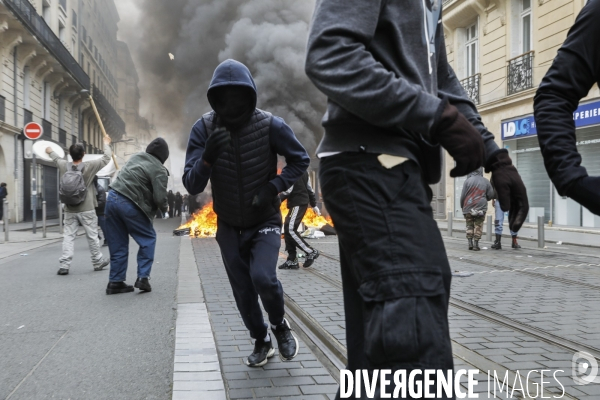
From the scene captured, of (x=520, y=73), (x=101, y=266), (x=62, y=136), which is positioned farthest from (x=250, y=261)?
(x=62, y=136)

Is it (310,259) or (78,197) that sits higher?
(78,197)

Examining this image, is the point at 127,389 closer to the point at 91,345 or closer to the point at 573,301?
the point at 91,345

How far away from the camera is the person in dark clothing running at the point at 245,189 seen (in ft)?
10.5

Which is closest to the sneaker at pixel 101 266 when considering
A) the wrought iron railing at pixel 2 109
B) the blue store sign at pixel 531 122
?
the blue store sign at pixel 531 122

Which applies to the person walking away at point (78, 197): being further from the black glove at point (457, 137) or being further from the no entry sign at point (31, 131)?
the no entry sign at point (31, 131)

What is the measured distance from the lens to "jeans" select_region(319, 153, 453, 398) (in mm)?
1421

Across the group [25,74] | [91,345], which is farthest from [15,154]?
[91,345]

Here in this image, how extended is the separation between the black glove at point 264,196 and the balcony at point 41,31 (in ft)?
66.9

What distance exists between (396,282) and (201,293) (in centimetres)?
462

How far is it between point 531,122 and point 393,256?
16.3 meters

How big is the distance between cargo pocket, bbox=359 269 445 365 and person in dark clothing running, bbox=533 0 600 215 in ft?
1.79

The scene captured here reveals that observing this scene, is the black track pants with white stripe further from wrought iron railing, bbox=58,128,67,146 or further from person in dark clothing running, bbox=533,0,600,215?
wrought iron railing, bbox=58,128,67,146

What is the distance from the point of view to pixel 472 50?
20953mm

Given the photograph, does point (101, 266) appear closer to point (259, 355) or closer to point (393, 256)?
point (259, 355)
